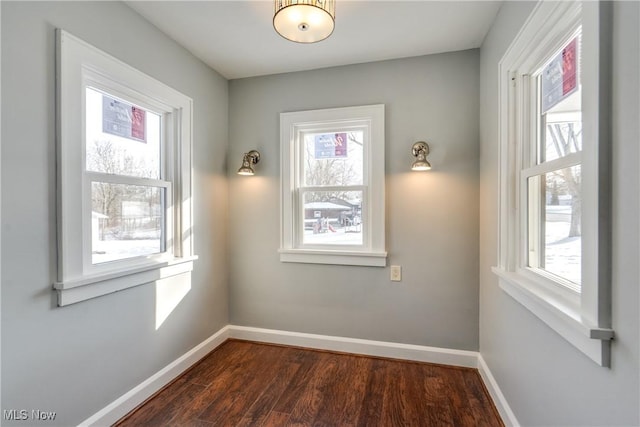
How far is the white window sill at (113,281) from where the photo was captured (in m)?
1.50

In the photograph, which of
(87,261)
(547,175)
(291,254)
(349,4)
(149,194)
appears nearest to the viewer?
(547,175)

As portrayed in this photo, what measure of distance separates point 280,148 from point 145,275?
57.9 inches

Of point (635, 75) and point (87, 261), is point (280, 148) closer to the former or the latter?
point (87, 261)

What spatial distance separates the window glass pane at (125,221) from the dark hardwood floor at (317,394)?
3.23 feet

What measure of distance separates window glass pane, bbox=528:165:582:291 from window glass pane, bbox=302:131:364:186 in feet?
4.31

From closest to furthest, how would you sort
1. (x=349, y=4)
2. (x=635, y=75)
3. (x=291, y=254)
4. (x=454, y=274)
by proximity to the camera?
(x=635, y=75) → (x=349, y=4) → (x=454, y=274) → (x=291, y=254)

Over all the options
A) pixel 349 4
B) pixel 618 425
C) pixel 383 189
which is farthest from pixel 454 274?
pixel 349 4

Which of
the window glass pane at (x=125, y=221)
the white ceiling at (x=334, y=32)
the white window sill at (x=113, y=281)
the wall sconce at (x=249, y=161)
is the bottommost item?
the white window sill at (x=113, y=281)

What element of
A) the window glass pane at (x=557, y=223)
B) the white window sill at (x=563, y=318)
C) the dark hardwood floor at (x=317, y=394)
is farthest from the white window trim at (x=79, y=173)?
the window glass pane at (x=557, y=223)

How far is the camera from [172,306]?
7.32 feet

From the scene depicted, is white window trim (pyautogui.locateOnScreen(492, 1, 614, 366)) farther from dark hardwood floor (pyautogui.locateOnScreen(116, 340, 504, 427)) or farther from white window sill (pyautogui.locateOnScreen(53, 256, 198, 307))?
white window sill (pyautogui.locateOnScreen(53, 256, 198, 307))

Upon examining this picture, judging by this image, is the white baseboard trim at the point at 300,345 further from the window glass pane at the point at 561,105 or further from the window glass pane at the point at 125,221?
the window glass pane at the point at 561,105

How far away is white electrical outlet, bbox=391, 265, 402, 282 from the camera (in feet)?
8.23

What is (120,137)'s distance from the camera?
1904 millimetres
